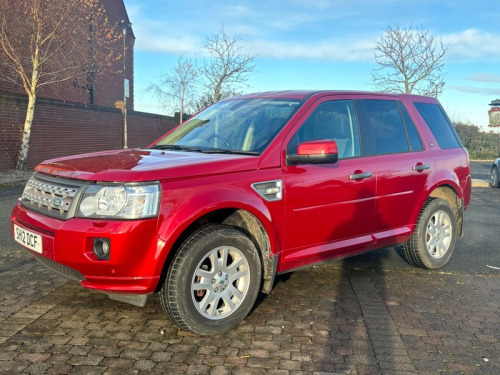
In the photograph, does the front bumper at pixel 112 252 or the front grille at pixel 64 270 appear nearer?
the front bumper at pixel 112 252

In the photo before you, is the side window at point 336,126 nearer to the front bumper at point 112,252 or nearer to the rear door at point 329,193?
the rear door at point 329,193

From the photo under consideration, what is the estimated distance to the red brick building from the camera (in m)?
15.8

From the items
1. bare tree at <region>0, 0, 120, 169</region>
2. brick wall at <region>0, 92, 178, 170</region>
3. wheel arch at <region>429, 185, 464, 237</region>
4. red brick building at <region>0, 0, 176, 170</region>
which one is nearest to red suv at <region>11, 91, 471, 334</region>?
wheel arch at <region>429, 185, 464, 237</region>

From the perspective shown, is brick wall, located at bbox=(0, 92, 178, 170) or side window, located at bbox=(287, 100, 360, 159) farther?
brick wall, located at bbox=(0, 92, 178, 170)

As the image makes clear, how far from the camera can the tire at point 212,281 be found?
3391 mm

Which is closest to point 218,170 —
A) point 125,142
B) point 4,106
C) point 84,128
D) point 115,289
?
point 115,289

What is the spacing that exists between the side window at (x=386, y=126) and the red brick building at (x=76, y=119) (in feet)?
A: 44.8

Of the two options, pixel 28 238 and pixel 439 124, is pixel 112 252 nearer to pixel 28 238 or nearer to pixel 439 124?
pixel 28 238

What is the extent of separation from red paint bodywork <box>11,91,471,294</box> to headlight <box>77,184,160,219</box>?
0.05 metres

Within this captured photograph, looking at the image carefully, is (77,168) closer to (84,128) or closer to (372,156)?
(372,156)

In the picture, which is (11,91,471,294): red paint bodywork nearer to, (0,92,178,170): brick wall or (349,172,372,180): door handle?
(349,172,372,180): door handle

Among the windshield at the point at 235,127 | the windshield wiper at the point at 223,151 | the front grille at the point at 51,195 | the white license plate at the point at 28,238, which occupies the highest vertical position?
the windshield at the point at 235,127

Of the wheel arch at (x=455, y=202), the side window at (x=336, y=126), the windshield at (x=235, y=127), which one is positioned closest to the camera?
the windshield at (x=235, y=127)

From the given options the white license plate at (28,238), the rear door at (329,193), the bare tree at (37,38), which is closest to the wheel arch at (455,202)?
the rear door at (329,193)
